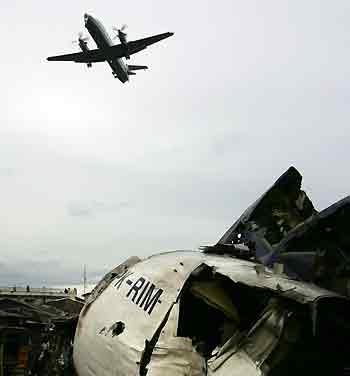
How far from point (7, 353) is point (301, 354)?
59.8ft

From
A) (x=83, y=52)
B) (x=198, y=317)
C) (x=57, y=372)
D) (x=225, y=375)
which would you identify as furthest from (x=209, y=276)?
(x=83, y=52)

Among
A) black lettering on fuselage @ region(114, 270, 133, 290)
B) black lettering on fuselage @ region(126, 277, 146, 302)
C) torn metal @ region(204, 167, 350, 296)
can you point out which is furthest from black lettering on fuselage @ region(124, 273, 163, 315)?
torn metal @ region(204, 167, 350, 296)

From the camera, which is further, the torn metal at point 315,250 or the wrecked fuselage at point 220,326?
the torn metal at point 315,250

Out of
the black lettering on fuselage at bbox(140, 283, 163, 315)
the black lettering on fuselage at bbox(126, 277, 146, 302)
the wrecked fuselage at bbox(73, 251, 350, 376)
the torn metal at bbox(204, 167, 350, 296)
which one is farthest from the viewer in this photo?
the black lettering on fuselage at bbox(126, 277, 146, 302)

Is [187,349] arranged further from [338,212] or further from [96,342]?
[338,212]

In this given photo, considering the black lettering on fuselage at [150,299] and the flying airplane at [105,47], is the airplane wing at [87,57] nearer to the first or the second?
the flying airplane at [105,47]

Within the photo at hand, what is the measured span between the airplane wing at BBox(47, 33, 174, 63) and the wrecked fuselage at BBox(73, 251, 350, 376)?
36.2 metres

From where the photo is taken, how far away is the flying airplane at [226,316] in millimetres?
4586

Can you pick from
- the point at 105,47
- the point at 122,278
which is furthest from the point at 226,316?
the point at 105,47

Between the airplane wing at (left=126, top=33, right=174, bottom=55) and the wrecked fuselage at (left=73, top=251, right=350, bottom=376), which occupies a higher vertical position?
the airplane wing at (left=126, top=33, right=174, bottom=55)

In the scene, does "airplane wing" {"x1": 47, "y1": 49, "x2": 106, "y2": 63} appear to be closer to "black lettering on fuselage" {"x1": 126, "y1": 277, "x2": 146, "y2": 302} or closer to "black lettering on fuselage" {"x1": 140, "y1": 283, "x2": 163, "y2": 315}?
"black lettering on fuselage" {"x1": 126, "y1": 277, "x2": 146, "y2": 302}

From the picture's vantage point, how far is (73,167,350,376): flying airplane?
15.0 ft

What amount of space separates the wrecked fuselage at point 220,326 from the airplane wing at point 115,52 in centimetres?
3624

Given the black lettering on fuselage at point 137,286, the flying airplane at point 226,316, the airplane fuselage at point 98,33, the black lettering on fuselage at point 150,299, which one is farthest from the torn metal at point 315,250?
the airplane fuselage at point 98,33
